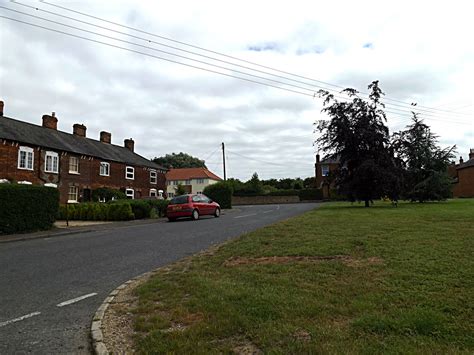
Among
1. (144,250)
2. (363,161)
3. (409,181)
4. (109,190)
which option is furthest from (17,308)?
(409,181)

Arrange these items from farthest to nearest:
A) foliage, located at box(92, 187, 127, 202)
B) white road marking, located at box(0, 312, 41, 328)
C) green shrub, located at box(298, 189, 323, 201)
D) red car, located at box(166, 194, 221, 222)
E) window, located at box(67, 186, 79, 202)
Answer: green shrub, located at box(298, 189, 323, 201), foliage, located at box(92, 187, 127, 202), window, located at box(67, 186, 79, 202), red car, located at box(166, 194, 221, 222), white road marking, located at box(0, 312, 41, 328)

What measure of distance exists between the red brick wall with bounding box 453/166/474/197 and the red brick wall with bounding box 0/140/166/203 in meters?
47.9

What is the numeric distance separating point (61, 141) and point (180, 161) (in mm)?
67135

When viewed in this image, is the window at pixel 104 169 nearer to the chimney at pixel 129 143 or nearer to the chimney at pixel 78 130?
the chimney at pixel 78 130

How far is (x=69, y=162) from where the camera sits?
32469 mm

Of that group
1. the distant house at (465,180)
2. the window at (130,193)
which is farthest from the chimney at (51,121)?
the distant house at (465,180)

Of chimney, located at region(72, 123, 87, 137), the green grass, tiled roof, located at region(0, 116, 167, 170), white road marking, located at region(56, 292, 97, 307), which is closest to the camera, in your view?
the green grass

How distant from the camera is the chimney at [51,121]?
35.2m

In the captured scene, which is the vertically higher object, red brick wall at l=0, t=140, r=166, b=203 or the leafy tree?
the leafy tree

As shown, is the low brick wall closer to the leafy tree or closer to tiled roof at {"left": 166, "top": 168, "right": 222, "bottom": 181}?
tiled roof at {"left": 166, "top": 168, "right": 222, "bottom": 181}

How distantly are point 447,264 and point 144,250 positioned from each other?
24.3 ft

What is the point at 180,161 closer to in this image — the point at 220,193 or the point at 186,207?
the point at 220,193

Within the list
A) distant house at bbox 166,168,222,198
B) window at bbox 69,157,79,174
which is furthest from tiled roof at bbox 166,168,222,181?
window at bbox 69,157,79,174

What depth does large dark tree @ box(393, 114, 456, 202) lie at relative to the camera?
3500 cm
